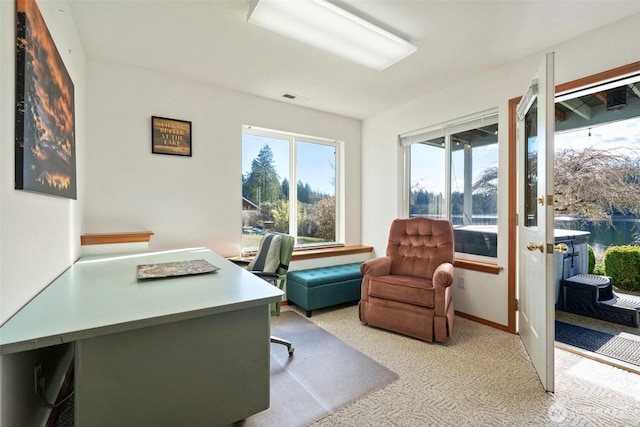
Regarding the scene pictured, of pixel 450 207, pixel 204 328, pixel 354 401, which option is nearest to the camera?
pixel 204 328

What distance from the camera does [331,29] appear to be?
2080mm

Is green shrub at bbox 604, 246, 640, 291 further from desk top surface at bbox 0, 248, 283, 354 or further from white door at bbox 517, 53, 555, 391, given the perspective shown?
desk top surface at bbox 0, 248, 283, 354

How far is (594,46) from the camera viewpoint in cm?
216

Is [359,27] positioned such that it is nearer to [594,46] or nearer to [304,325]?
[594,46]

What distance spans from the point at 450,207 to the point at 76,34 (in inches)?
146

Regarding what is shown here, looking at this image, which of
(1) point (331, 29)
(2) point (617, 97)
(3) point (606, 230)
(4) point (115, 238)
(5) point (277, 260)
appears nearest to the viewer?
(1) point (331, 29)

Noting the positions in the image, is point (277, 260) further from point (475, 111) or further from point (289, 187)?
point (475, 111)

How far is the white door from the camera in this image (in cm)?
175

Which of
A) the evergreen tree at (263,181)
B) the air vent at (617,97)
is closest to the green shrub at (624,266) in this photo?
the air vent at (617,97)

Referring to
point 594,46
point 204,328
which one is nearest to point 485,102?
point 594,46

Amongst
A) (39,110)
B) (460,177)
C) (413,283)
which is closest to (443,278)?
(413,283)

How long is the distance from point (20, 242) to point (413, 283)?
250 cm

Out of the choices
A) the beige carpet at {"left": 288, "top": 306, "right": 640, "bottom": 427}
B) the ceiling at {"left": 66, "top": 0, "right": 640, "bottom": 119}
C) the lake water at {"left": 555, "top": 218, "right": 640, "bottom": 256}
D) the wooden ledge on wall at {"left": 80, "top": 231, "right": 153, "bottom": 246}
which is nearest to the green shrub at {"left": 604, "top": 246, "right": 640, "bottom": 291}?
the lake water at {"left": 555, "top": 218, "right": 640, "bottom": 256}

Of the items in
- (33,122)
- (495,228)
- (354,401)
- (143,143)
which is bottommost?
(354,401)
